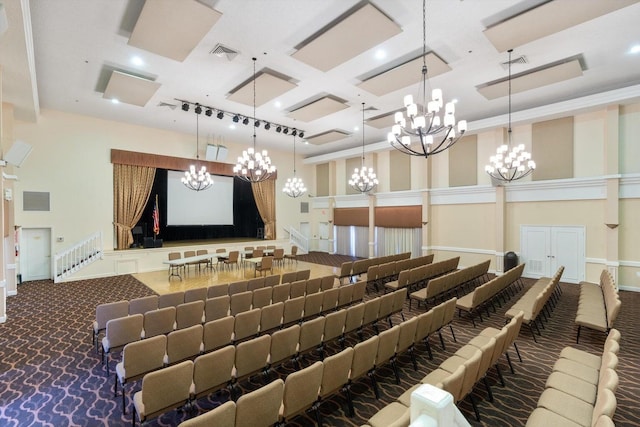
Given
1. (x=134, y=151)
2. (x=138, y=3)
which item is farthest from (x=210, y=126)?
(x=138, y=3)

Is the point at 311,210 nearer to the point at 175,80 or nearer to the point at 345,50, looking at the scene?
the point at 175,80

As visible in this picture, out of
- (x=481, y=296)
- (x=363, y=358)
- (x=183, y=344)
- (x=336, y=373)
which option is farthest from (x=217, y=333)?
(x=481, y=296)

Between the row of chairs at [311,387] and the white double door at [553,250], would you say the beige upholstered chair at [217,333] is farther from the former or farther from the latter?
the white double door at [553,250]

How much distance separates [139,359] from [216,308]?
5.66ft

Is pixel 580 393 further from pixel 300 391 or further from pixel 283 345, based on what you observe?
pixel 283 345

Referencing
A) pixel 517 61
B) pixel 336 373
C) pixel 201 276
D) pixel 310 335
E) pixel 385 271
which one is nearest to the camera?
pixel 336 373

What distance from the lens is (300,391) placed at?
263 centimetres

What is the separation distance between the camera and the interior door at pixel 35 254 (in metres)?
9.20

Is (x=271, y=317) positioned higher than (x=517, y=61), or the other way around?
(x=517, y=61)

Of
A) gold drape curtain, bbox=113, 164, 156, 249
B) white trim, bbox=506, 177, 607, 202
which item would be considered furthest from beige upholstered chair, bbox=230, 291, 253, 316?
white trim, bbox=506, 177, 607, 202

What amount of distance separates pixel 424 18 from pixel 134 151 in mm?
10751

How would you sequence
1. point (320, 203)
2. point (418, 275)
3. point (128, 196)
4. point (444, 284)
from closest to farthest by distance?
point (444, 284), point (418, 275), point (128, 196), point (320, 203)

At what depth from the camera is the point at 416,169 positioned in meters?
12.8

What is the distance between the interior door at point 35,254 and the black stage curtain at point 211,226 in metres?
2.85
